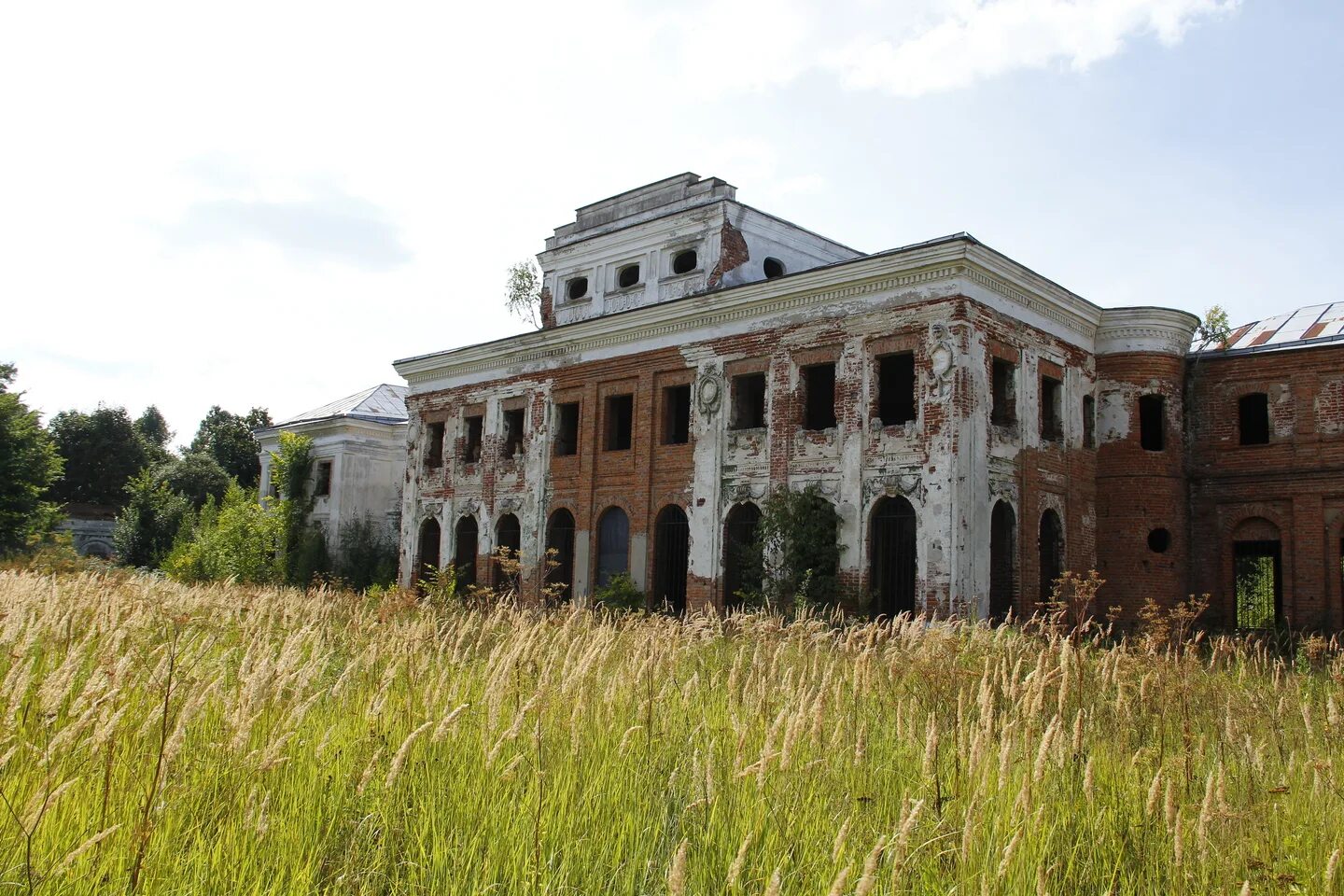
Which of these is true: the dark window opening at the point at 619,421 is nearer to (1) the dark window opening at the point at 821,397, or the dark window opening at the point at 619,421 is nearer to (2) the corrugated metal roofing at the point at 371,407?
(1) the dark window opening at the point at 821,397

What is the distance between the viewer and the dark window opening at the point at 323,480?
33.7m

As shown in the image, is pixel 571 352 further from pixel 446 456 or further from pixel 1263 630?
pixel 1263 630

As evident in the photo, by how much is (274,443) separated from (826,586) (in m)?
26.2

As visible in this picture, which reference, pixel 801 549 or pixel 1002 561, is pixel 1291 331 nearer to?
pixel 1002 561

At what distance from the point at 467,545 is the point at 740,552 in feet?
31.0

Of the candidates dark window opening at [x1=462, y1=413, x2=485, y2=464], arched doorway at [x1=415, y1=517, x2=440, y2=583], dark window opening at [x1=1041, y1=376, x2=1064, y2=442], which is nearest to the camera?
dark window opening at [x1=1041, y1=376, x2=1064, y2=442]

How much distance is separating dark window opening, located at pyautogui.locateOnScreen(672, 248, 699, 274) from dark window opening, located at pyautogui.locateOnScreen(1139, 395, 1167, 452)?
10.3 metres

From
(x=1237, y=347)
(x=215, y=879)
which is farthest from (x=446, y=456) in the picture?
(x=215, y=879)

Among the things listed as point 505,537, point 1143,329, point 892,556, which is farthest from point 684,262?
point 1143,329

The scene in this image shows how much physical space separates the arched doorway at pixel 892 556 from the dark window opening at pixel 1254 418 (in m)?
8.49

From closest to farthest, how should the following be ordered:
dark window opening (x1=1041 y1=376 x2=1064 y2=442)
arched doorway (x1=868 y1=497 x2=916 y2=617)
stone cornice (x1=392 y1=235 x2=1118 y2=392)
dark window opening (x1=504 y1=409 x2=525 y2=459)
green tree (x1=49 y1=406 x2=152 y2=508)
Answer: stone cornice (x1=392 y1=235 x2=1118 y2=392) → arched doorway (x1=868 y1=497 x2=916 y2=617) → dark window opening (x1=1041 y1=376 x2=1064 y2=442) → dark window opening (x1=504 y1=409 x2=525 y2=459) → green tree (x1=49 y1=406 x2=152 y2=508)

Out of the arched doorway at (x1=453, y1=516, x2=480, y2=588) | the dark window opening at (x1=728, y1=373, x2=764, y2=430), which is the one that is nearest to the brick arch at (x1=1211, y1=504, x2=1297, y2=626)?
the dark window opening at (x1=728, y1=373, x2=764, y2=430)

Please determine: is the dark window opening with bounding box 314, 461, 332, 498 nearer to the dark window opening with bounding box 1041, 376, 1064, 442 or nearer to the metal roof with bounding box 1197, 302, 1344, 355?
the dark window opening with bounding box 1041, 376, 1064, 442

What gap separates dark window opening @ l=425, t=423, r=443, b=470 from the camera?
27844 mm
